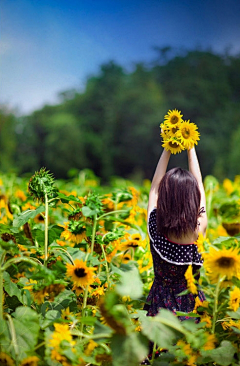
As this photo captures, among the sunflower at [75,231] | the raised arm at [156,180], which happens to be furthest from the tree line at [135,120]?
the sunflower at [75,231]

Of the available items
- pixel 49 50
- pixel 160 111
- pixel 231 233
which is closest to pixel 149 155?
pixel 160 111

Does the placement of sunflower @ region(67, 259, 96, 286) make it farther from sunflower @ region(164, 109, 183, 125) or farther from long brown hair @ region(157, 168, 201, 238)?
sunflower @ region(164, 109, 183, 125)

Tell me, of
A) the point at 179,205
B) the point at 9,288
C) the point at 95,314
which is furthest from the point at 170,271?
the point at 9,288

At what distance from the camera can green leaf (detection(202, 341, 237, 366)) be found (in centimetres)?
88

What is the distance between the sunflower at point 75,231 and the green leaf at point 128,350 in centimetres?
39

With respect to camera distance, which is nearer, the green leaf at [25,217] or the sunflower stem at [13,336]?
the sunflower stem at [13,336]

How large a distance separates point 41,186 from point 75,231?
139 mm

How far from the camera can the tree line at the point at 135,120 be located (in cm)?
2912

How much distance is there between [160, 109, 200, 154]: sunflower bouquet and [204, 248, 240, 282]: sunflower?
0.38 metres

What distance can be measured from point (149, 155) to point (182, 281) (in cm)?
2881

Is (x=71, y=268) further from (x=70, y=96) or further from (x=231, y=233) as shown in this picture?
(x=70, y=96)

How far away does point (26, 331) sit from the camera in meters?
0.90

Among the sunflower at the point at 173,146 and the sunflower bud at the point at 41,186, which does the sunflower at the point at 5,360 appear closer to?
the sunflower bud at the point at 41,186

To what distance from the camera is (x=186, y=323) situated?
33.9 inches
